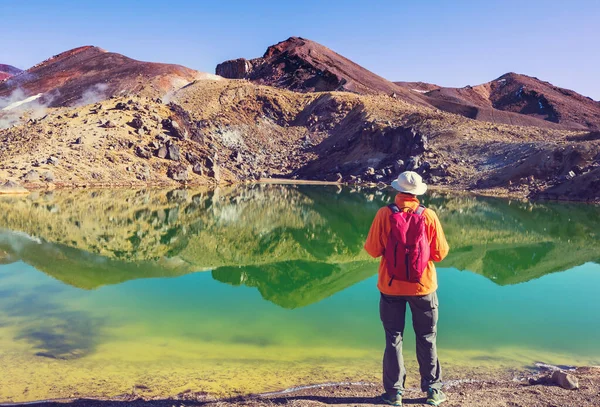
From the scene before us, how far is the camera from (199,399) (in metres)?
6.38

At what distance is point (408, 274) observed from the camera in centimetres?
596

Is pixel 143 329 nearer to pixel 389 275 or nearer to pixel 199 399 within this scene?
pixel 199 399

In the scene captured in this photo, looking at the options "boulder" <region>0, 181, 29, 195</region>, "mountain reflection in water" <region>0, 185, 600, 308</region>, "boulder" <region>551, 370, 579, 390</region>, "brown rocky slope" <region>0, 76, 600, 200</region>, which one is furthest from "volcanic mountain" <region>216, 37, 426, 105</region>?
"boulder" <region>551, 370, 579, 390</region>

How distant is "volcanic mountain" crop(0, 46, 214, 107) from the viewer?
79625mm

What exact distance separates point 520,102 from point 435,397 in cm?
14497

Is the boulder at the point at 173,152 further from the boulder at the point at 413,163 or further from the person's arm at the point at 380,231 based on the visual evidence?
the person's arm at the point at 380,231

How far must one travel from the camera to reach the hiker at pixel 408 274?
5918mm

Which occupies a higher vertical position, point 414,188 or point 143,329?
point 414,188

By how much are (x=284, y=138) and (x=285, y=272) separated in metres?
57.9

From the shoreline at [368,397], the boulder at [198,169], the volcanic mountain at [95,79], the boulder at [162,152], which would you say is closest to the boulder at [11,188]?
the boulder at [162,152]

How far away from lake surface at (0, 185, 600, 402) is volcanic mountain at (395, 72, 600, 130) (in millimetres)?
79457

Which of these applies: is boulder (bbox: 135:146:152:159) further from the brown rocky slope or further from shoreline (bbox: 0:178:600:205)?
shoreline (bbox: 0:178:600:205)

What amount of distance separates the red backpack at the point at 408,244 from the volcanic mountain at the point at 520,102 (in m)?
90.8

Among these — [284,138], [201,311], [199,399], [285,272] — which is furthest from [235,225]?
[284,138]
